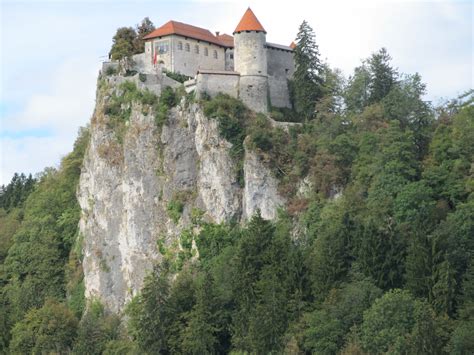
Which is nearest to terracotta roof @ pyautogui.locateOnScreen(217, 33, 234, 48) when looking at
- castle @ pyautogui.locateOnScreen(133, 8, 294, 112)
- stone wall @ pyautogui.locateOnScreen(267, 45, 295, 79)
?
castle @ pyautogui.locateOnScreen(133, 8, 294, 112)

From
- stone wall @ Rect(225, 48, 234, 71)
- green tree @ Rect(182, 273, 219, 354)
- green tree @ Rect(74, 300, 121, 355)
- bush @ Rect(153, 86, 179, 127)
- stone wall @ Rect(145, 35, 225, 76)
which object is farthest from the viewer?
stone wall @ Rect(225, 48, 234, 71)

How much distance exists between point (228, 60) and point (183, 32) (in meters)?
3.59

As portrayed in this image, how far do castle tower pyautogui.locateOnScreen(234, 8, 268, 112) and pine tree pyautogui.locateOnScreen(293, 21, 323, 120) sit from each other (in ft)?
6.91

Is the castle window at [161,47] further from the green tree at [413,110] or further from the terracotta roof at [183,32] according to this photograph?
the green tree at [413,110]

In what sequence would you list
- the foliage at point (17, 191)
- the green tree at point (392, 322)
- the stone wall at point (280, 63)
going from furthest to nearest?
the foliage at point (17, 191)
the stone wall at point (280, 63)
the green tree at point (392, 322)

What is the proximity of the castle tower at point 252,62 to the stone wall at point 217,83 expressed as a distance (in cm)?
51

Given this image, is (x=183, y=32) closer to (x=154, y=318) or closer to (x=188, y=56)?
(x=188, y=56)

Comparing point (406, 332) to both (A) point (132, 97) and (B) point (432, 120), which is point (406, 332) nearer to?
(B) point (432, 120)

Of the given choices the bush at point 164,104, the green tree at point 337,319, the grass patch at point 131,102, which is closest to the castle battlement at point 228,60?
the bush at point 164,104

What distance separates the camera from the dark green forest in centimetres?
6300

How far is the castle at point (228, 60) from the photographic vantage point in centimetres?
7900

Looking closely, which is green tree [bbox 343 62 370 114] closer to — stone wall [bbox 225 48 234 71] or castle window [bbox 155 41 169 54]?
stone wall [bbox 225 48 234 71]

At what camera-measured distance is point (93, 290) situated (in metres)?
83.2

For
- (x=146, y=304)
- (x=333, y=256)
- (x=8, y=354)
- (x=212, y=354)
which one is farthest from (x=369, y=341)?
(x=8, y=354)
